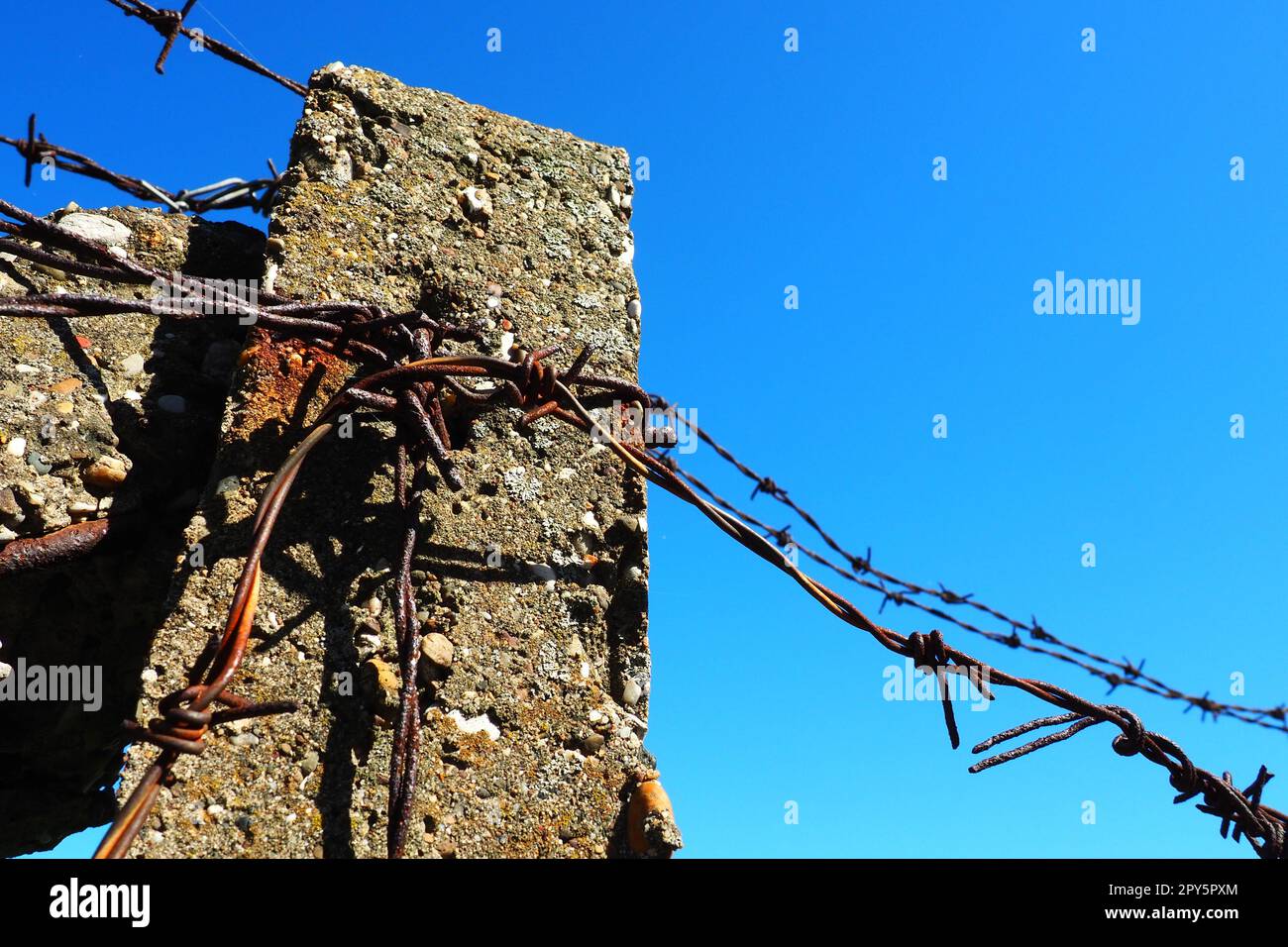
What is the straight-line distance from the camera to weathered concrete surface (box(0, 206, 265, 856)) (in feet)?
6.37

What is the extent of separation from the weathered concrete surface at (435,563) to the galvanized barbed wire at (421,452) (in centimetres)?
9

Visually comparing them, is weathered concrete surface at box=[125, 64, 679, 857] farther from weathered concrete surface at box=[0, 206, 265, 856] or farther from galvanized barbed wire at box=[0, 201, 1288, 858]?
weathered concrete surface at box=[0, 206, 265, 856]

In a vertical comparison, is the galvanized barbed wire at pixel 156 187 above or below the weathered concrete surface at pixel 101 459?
above

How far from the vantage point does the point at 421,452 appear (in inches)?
74.2

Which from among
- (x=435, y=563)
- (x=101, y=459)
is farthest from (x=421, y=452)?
(x=101, y=459)

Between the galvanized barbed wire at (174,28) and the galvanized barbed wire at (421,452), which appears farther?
the galvanized barbed wire at (174,28)

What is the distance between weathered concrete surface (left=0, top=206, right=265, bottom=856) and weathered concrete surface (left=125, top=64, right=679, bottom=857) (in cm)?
29

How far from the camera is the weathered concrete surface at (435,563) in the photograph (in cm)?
166

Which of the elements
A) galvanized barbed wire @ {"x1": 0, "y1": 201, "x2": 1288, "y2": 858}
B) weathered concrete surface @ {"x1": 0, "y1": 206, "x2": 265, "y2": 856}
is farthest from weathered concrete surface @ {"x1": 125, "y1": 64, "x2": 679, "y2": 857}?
weathered concrete surface @ {"x1": 0, "y1": 206, "x2": 265, "y2": 856}

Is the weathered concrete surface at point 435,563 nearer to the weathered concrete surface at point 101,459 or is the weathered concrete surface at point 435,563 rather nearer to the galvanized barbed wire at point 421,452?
the galvanized barbed wire at point 421,452

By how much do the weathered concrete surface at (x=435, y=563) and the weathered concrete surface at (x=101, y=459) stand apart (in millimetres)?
285

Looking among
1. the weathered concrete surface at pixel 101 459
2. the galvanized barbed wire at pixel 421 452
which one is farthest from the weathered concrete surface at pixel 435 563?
the weathered concrete surface at pixel 101 459
